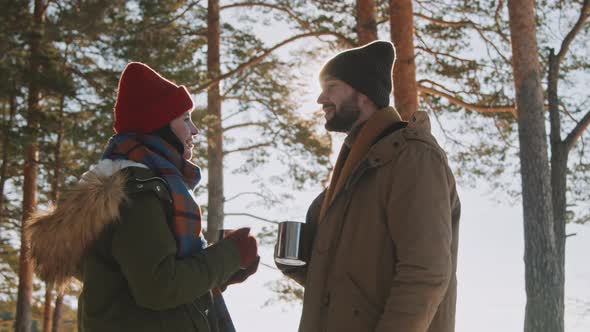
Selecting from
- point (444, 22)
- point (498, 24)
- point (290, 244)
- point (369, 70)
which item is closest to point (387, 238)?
point (290, 244)

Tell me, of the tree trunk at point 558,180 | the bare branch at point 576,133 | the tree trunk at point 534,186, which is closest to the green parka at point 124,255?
the tree trunk at point 534,186

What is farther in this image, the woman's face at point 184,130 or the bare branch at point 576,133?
the bare branch at point 576,133

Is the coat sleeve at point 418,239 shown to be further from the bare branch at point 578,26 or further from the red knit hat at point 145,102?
the bare branch at point 578,26

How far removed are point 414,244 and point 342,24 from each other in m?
9.66

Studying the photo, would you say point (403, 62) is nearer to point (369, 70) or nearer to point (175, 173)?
point (369, 70)

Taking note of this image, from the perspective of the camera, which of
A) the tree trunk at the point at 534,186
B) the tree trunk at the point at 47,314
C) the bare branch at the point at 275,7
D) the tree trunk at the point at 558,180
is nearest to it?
the tree trunk at the point at 534,186

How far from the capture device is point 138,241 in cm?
227

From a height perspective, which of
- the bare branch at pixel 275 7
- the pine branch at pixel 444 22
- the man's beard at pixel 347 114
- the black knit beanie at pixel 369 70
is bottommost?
the man's beard at pixel 347 114

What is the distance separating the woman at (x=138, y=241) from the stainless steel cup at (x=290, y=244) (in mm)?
155

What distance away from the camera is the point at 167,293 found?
89.8 inches

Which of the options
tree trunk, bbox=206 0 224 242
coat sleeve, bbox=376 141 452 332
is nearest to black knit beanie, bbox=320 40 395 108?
coat sleeve, bbox=376 141 452 332

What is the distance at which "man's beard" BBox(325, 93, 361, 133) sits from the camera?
272cm

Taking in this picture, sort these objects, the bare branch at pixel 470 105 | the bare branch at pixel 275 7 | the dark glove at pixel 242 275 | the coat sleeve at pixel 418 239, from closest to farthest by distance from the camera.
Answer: the coat sleeve at pixel 418 239
the dark glove at pixel 242 275
the bare branch at pixel 470 105
the bare branch at pixel 275 7

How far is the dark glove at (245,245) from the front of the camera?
258 centimetres
